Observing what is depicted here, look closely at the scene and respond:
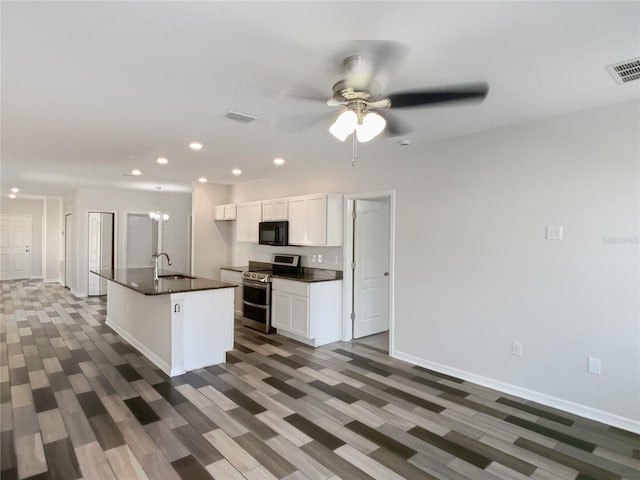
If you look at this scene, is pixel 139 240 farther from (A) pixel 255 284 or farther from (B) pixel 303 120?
(B) pixel 303 120

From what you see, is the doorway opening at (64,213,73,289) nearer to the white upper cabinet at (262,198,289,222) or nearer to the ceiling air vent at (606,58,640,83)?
the white upper cabinet at (262,198,289,222)

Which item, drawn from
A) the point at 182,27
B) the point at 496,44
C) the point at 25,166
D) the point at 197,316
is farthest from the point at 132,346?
the point at 496,44

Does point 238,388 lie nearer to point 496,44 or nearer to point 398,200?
point 398,200

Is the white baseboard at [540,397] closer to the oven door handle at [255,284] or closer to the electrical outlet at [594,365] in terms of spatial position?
the electrical outlet at [594,365]

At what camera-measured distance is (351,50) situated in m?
2.10

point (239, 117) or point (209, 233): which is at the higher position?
point (239, 117)

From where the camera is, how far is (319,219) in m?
5.20

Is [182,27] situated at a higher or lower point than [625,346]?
higher

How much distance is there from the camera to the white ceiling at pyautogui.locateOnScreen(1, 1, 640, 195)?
1.79 metres

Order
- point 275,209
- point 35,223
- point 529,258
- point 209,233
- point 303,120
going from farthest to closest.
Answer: point 35,223, point 209,233, point 275,209, point 529,258, point 303,120

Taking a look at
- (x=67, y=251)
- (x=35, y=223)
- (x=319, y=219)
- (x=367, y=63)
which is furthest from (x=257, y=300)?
(x=35, y=223)

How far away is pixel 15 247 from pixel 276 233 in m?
9.97

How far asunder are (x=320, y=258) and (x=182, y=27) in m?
4.06

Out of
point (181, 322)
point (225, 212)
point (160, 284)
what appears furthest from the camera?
point (225, 212)
